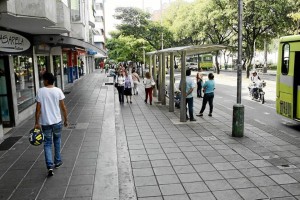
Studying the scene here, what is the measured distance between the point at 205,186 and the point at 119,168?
1.90 meters

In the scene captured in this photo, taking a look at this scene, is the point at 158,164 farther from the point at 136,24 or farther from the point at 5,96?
the point at 136,24

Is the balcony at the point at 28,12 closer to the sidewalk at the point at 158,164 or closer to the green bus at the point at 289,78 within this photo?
the sidewalk at the point at 158,164

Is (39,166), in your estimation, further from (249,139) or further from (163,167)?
(249,139)

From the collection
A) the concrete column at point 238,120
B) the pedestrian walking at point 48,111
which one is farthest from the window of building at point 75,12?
the pedestrian walking at point 48,111

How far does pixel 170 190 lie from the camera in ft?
18.1

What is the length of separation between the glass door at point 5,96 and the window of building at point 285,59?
9.15 metres

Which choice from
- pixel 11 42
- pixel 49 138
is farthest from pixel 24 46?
pixel 49 138

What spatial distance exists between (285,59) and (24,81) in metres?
9.67

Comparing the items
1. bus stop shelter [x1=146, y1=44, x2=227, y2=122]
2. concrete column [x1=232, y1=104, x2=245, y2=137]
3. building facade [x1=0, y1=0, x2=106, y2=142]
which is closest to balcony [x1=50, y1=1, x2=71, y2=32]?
building facade [x1=0, y1=0, x2=106, y2=142]

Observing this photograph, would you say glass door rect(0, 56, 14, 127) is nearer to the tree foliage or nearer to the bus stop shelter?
the bus stop shelter

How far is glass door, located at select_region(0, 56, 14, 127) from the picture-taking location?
33.7ft

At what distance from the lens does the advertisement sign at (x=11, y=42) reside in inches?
353

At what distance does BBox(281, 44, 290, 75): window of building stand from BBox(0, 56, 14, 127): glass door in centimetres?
915

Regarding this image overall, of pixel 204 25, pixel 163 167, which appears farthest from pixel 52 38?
pixel 204 25
